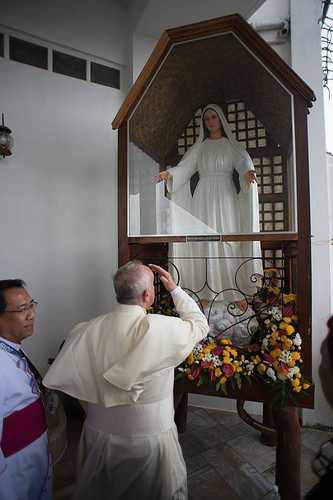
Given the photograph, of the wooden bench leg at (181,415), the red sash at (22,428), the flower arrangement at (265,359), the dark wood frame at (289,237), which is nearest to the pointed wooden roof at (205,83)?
the dark wood frame at (289,237)

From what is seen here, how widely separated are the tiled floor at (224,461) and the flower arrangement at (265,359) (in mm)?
835

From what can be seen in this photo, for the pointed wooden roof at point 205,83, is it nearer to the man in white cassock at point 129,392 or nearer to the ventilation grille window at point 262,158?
the ventilation grille window at point 262,158

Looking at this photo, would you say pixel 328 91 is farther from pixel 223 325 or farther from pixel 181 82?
pixel 223 325

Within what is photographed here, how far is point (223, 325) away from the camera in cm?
225

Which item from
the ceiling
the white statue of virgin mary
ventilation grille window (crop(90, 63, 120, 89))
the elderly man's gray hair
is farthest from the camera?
ventilation grille window (crop(90, 63, 120, 89))

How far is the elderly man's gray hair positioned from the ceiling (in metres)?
2.94

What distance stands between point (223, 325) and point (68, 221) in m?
1.92

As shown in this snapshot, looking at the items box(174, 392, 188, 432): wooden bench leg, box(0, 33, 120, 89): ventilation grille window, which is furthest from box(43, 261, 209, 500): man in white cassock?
box(0, 33, 120, 89): ventilation grille window

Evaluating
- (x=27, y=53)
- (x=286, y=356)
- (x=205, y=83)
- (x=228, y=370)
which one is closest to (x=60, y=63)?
(x=27, y=53)

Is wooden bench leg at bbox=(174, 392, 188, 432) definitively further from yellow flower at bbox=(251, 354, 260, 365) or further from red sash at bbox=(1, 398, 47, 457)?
red sash at bbox=(1, 398, 47, 457)

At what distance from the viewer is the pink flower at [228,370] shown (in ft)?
6.33

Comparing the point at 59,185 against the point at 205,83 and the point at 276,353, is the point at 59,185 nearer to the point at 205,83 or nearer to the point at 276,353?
the point at 205,83

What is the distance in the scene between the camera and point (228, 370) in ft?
6.36

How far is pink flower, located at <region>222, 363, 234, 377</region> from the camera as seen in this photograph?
1.93 metres
